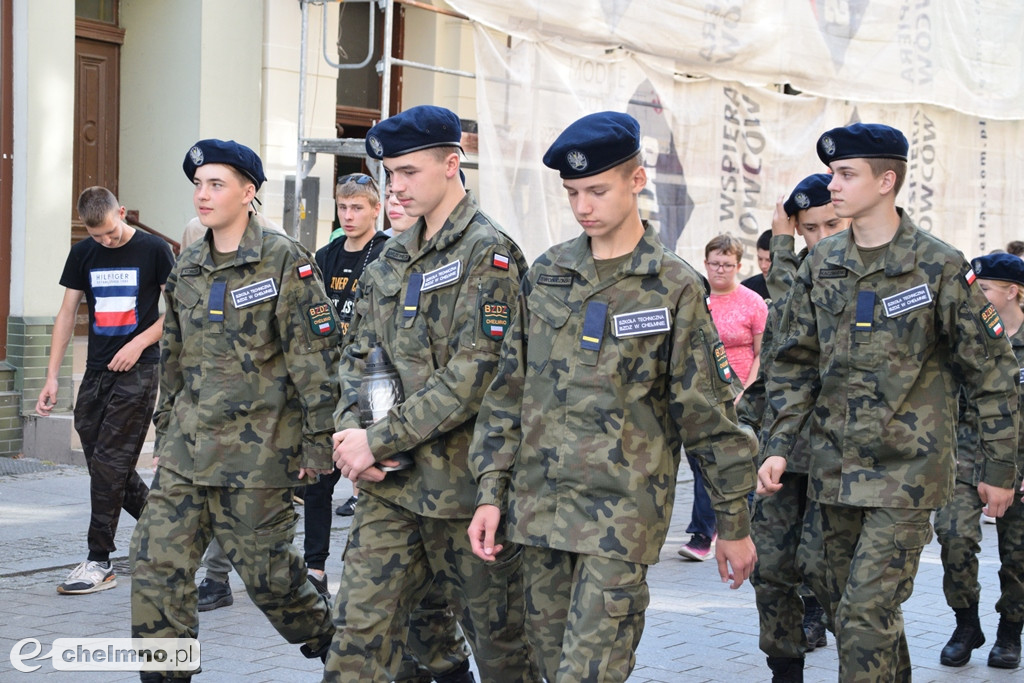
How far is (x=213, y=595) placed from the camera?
6.70m

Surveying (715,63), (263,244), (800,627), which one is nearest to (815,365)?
(800,627)

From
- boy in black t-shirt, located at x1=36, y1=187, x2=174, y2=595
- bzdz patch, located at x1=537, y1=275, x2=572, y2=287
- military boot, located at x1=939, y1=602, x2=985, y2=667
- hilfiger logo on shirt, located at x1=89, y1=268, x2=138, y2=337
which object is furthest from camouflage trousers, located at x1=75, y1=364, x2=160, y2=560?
military boot, located at x1=939, y1=602, x2=985, y2=667

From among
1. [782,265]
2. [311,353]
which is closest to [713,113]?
[782,265]

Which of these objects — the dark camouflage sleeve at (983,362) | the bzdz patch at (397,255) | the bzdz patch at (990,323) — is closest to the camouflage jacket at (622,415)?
the bzdz patch at (397,255)

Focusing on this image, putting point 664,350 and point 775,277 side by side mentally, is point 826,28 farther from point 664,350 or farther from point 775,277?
point 664,350

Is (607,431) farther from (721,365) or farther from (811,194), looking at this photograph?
(811,194)

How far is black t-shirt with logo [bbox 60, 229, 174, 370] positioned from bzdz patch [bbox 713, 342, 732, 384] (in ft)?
13.1

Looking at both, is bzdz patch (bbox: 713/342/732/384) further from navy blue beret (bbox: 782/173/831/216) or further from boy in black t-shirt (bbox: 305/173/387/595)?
boy in black t-shirt (bbox: 305/173/387/595)

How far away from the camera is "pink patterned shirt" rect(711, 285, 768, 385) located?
26.9ft

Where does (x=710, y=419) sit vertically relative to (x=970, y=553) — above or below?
above

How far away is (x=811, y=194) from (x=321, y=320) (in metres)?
2.40

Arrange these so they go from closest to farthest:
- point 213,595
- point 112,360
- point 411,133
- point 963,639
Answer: point 411,133
point 963,639
point 213,595
point 112,360

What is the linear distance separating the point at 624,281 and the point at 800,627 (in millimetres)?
2081

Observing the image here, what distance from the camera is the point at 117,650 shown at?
5504mm
